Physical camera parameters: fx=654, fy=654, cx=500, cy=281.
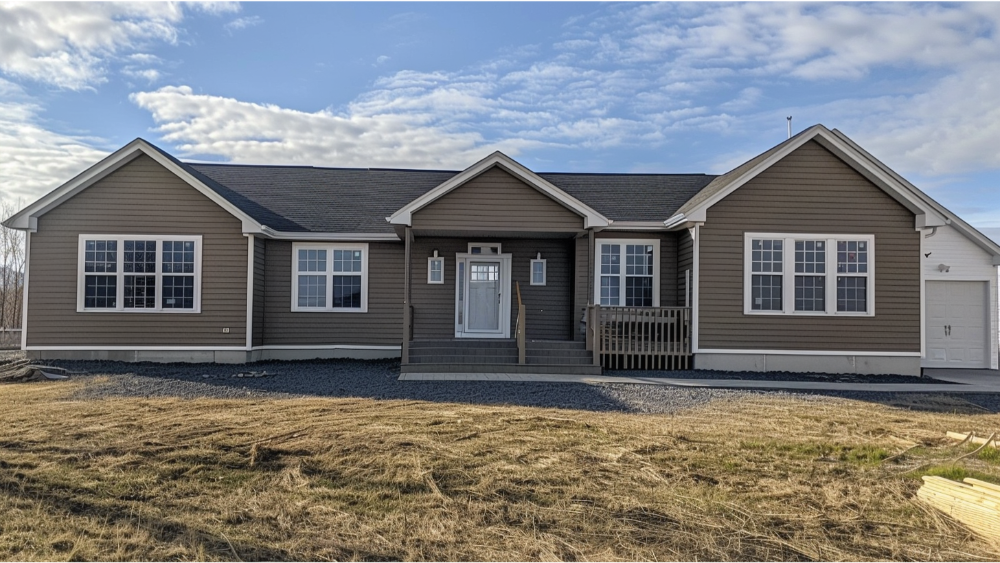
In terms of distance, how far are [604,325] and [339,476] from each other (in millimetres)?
9001

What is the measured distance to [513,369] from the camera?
13.3 m

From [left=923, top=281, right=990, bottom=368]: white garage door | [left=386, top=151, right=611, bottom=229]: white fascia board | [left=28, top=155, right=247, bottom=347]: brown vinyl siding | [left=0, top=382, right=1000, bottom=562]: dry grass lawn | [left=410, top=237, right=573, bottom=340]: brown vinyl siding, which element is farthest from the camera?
[left=923, top=281, right=990, bottom=368]: white garage door

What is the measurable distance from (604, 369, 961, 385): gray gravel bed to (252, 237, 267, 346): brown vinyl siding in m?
7.90

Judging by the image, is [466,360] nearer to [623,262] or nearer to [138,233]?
[623,262]

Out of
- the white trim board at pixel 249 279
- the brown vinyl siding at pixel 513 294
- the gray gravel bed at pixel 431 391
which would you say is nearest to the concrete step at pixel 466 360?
the gray gravel bed at pixel 431 391

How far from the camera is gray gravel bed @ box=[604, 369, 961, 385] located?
1299 centimetres

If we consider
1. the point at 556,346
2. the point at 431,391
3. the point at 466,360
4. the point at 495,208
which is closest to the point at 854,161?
the point at 556,346

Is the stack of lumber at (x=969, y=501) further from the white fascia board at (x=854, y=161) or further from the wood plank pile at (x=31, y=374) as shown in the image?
the wood plank pile at (x=31, y=374)

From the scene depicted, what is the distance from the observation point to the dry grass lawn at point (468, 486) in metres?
4.28

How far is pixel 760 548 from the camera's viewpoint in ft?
14.2

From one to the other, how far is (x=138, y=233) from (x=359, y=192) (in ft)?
18.2

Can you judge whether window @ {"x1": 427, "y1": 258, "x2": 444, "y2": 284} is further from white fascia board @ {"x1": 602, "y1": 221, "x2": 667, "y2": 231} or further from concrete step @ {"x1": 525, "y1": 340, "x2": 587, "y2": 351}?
white fascia board @ {"x1": 602, "y1": 221, "x2": 667, "y2": 231}

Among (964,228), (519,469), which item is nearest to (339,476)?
(519,469)

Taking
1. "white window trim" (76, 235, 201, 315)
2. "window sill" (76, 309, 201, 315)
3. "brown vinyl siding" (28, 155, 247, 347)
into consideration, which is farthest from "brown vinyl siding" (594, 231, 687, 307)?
"window sill" (76, 309, 201, 315)
